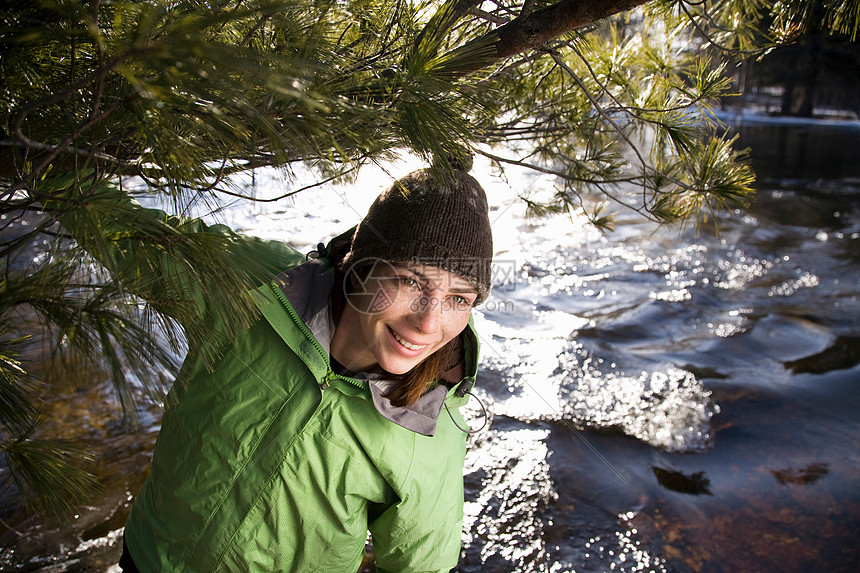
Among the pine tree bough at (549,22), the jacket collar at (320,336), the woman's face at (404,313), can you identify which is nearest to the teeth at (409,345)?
the woman's face at (404,313)

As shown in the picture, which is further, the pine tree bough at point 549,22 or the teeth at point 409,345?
the teeth at point 409,345

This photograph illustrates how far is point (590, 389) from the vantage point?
3.79 meters

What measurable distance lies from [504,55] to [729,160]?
83 cm

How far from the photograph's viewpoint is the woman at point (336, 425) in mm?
1333

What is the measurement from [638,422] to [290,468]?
106 inches

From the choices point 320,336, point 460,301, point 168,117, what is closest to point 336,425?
point 320,336

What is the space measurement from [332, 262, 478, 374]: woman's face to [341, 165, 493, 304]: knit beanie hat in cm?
4

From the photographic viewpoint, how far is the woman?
1.33 m

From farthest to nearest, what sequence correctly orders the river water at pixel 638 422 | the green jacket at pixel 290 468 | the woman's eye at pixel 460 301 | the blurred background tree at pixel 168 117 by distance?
1. the river water at pixel 638 422
2. the woman's eye at pixel 460 301
3. the green jacket at pixel 290 468
4. the blurred background tree at pixel 168 117

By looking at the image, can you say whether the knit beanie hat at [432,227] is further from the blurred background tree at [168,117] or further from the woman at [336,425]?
the blurred background tree at [168,117]

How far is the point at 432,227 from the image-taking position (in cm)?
134

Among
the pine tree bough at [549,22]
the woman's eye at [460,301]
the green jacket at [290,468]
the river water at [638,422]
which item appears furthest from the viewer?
the river water at [638,422]

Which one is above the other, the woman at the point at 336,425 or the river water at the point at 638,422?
the woman at the point at 336,425

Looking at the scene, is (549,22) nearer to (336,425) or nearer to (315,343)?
(315,343)
